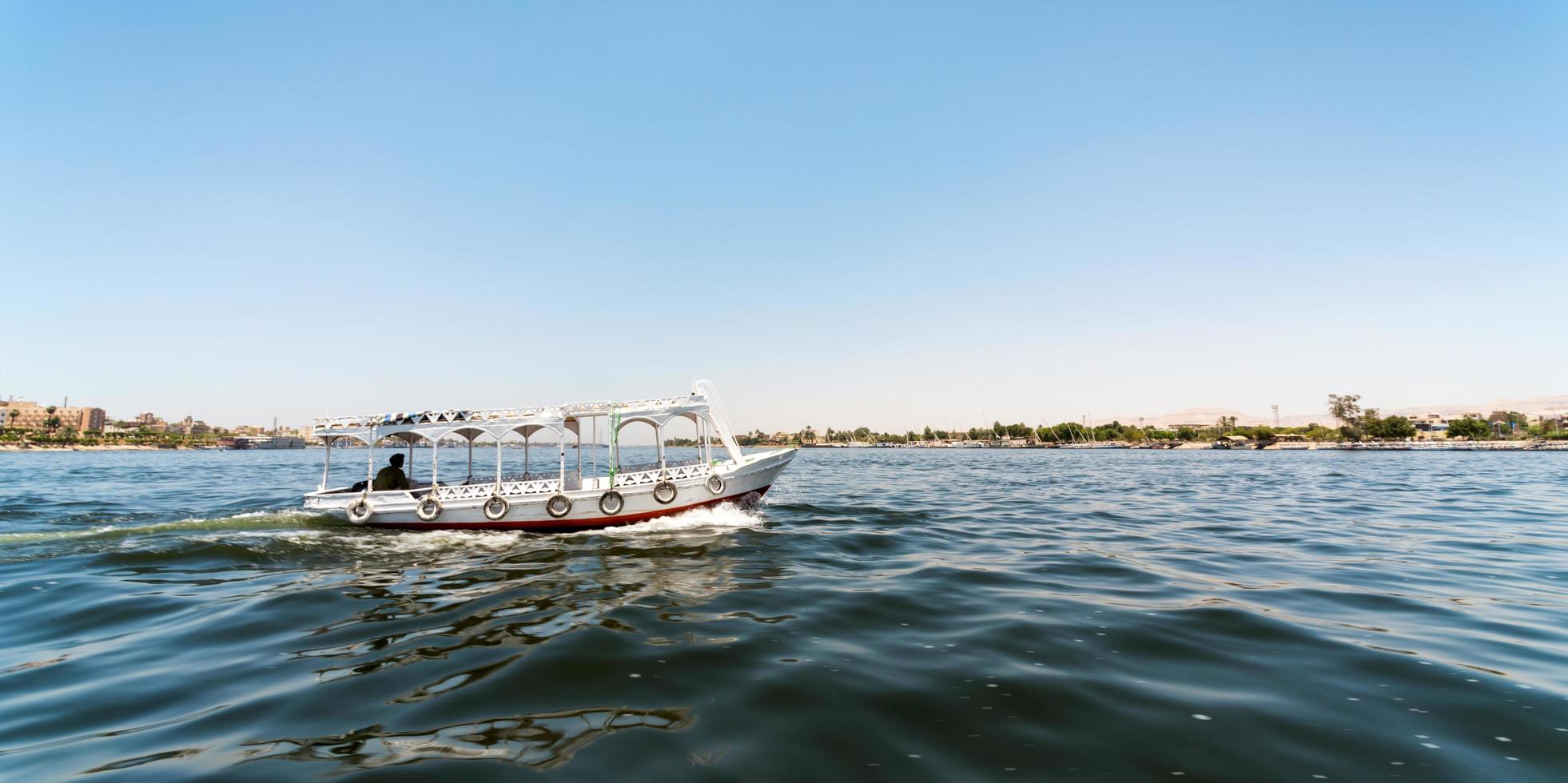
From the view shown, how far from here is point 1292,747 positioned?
530 cm

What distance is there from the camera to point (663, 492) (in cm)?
1944

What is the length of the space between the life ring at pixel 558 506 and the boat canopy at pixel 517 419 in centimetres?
233

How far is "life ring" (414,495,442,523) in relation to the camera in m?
19.1

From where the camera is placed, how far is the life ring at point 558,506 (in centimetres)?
1891

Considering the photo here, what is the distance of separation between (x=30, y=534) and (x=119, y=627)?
1317 cm

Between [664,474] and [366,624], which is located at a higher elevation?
[664,474]

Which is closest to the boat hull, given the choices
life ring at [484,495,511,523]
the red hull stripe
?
the red hull stripe

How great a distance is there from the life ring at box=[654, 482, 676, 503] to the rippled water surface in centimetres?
247

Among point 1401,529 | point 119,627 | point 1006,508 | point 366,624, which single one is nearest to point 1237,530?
point 1401,529

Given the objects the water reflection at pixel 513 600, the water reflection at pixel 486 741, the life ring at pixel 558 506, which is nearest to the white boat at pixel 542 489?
the life ring at pixel 558 506

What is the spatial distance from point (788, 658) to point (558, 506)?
13.5m

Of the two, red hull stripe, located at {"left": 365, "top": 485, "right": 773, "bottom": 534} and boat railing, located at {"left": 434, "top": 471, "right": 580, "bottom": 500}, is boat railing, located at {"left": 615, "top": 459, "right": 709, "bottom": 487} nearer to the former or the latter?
red hull stripe, located at {"left": 365, "top": 485, "right": 773, "bottom": 534}

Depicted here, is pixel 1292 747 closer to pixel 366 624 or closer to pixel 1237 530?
pixel 366 624

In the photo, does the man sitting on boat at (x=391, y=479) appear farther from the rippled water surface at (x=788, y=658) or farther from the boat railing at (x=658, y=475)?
the boat railing at (x=658, y=475)
